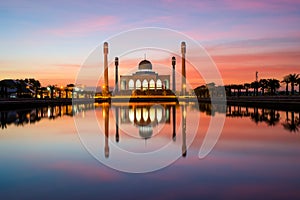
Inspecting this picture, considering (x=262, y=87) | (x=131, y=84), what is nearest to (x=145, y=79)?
(x=131, y=84)

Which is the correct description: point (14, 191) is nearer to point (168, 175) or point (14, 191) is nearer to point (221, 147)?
point (168, 175)

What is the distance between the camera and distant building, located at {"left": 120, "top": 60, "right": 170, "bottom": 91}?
89062 millimetres

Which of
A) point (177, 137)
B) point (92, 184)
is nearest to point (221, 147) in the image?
point (177, 137)

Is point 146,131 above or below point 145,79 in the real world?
below

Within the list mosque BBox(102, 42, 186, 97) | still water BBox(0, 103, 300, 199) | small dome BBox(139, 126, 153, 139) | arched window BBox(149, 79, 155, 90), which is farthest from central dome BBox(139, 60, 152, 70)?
still water BBox(0, 103, 300, 199)

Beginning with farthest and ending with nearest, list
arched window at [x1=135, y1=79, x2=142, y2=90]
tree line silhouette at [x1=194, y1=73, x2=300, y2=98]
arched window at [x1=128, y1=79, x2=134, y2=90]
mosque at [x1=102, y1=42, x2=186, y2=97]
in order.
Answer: arched window at [x1=128, y1=79, x2=134, y2=90] → arched window at [x1=135, y1=79, x2=142, y2=90] → mosque at [x1=102, y1=42, x2=186, y2=97] → tree line silhouette at [x1=194, y1=73, x2=300, y2=98]

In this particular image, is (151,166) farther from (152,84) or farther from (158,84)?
(158,84)

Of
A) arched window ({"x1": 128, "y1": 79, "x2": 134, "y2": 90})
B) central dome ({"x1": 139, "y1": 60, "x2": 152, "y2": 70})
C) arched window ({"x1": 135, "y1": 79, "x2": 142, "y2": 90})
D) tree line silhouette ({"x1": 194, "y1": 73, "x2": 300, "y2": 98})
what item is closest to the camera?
tree line silhouette ({"x1": 194, "y1": 73, "x2": 300, "y2": 98})

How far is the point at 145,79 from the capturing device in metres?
89.1

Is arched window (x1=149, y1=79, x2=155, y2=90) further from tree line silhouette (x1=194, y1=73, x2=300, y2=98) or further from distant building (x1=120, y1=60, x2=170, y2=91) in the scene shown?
tree line silhouette (x1=194, y1=73, x2=300, y2=98)

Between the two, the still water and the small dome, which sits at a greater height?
the small dome

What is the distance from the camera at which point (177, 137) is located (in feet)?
43.4

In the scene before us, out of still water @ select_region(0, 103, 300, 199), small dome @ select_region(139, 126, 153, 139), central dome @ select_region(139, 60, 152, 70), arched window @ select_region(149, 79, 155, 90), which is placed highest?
central dome @ select_region(139, 60, 152, 70)

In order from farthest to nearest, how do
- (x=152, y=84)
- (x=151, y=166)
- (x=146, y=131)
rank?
(x=152, y=84) < (x=146, y=131) < (x=151, y=166)
